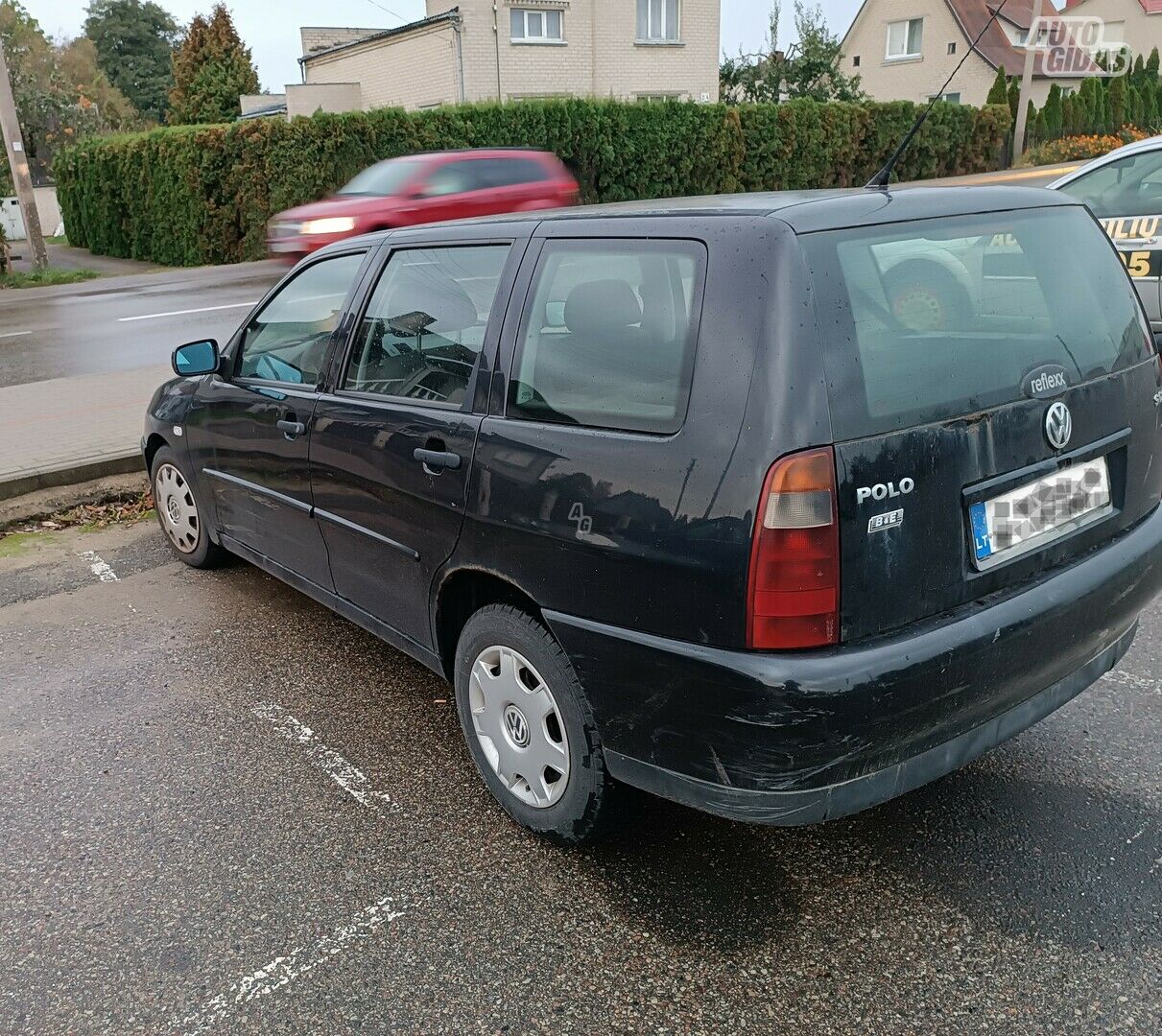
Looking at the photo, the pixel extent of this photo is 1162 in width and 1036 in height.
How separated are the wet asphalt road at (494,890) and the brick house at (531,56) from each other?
3091cm

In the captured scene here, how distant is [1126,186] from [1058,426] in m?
5.74

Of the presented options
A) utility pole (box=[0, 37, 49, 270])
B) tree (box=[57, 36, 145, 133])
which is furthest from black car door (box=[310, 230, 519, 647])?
tree (box=[57, 36, 145, 133])

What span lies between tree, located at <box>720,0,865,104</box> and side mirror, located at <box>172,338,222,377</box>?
40.2 metres

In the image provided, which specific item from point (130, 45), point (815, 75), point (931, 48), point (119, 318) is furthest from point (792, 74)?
point (130, 45)

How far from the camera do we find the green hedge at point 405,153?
73.2ft

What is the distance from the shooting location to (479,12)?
31.6 m

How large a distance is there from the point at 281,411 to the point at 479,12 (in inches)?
1231

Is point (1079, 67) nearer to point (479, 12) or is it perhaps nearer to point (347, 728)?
point (479, 12)

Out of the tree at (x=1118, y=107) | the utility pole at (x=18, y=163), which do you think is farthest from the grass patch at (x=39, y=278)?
the tree at (x=1118, y=107)

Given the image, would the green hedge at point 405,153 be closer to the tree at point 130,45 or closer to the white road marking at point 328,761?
the white road marking at point 328,761

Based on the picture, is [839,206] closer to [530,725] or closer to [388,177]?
[530,725]

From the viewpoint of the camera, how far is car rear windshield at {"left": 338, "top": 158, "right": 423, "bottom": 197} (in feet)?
45.0

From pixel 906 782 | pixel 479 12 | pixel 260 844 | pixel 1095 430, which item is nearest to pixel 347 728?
pixel 260 844

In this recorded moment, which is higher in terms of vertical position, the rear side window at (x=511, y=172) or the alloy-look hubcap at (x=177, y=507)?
the rear side window at (x=511, y=172)
